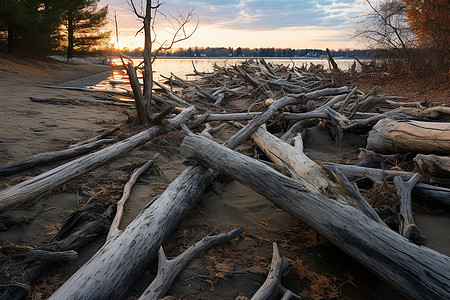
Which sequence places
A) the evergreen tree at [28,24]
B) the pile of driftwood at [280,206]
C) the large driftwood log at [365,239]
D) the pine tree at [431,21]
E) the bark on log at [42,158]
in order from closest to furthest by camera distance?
1. the large driftwood log at [365,239]
2. the pile of driftwood at [280,206]
3. the bark on log at [42,158]
4. the pine tree at [431,21]
5. the evergreen tree at [28,24]

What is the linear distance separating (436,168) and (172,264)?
307cm

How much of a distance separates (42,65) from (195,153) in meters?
22.3

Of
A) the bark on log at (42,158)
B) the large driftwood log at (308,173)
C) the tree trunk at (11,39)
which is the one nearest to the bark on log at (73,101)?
the bark on log at (42,158)

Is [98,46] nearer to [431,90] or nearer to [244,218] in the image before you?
[431,90]

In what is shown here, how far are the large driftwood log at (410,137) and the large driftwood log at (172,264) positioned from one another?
2.87 m

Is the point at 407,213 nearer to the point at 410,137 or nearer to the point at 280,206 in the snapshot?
the point at 280,206

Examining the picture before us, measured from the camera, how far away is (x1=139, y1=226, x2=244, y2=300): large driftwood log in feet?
6.70

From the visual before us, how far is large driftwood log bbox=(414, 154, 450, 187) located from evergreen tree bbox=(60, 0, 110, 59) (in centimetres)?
3288

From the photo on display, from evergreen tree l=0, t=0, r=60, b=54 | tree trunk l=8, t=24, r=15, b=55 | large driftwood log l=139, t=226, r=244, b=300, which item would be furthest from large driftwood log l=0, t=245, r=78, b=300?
tree trunk l=8, t=24, r=15, b=55

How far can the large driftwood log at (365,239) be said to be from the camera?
6.04 feet

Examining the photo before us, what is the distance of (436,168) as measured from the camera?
11.3 ft

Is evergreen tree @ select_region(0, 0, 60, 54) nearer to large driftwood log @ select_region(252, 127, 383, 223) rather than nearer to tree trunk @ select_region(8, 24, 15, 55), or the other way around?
tree trunk @ select_region(8, 24, 15, 55)

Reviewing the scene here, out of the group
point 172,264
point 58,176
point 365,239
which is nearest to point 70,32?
point 58,176

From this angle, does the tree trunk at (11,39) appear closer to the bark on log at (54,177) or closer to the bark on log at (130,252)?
the bark on log at (54,177)
